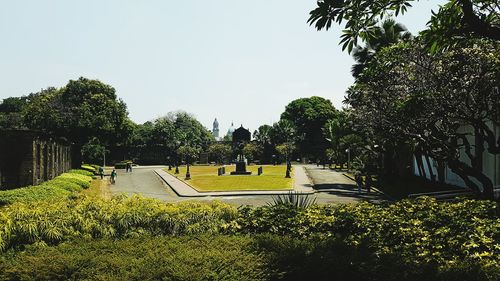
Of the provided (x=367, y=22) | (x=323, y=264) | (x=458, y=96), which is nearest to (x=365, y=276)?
(x=323, y=264)

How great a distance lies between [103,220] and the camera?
9117 millimetres

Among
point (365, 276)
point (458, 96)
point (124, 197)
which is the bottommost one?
point (365, 276)

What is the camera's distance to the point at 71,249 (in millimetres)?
7371

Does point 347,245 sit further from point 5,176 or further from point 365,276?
point 5,176

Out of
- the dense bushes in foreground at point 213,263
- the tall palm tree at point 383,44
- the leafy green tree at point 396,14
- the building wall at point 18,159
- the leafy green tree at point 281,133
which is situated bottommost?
the dense bushes in foreground at point 213,263

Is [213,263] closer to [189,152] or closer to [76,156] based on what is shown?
[76,156]

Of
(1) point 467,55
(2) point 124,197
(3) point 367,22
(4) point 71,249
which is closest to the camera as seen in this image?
(3) point 367,22

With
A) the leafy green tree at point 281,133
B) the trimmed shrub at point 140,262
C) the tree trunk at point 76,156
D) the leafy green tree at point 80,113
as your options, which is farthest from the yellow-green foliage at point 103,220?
the leafy green tree at point 281,133

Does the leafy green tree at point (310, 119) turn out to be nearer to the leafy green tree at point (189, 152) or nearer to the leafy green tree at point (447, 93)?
the leafy green tree at point (189, 152)

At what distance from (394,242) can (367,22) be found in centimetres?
363

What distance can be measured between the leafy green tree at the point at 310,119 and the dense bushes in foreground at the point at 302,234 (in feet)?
268

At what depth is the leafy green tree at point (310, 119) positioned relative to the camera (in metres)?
94.1

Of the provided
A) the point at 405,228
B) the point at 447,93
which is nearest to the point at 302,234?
the point at 405,228

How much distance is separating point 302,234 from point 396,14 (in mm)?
4356
